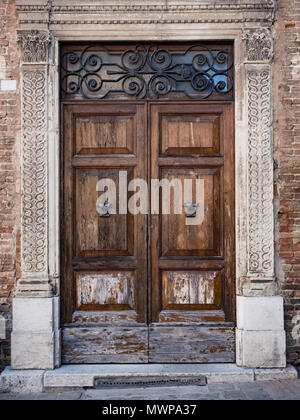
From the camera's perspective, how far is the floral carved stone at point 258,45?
4.97m

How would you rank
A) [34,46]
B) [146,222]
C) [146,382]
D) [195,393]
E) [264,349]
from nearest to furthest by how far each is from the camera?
[195,393], [146,382], [264,349], [34,46], [146,222]

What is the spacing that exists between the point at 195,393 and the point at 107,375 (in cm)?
94

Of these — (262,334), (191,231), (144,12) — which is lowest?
(262,334)

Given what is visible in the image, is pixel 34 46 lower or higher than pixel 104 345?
higher

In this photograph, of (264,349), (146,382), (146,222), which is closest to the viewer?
(146,382)

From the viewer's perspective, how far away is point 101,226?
5.12 meters

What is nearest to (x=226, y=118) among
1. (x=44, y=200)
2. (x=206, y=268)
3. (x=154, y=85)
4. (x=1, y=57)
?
(x=154, y=85)

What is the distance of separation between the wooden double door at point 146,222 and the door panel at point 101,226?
0.01 m

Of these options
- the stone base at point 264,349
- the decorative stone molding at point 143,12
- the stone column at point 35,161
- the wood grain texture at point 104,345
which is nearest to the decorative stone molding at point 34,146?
the stone column at point 35,161

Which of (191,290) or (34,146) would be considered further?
(191,290)

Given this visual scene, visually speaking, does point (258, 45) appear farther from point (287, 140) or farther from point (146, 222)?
point (146, 222)

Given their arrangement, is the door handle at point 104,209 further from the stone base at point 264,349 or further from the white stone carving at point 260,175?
the stone base at point 264,349

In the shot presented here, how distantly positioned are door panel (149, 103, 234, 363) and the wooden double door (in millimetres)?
11

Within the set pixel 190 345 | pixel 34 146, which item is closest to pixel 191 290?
pixel 190 345
